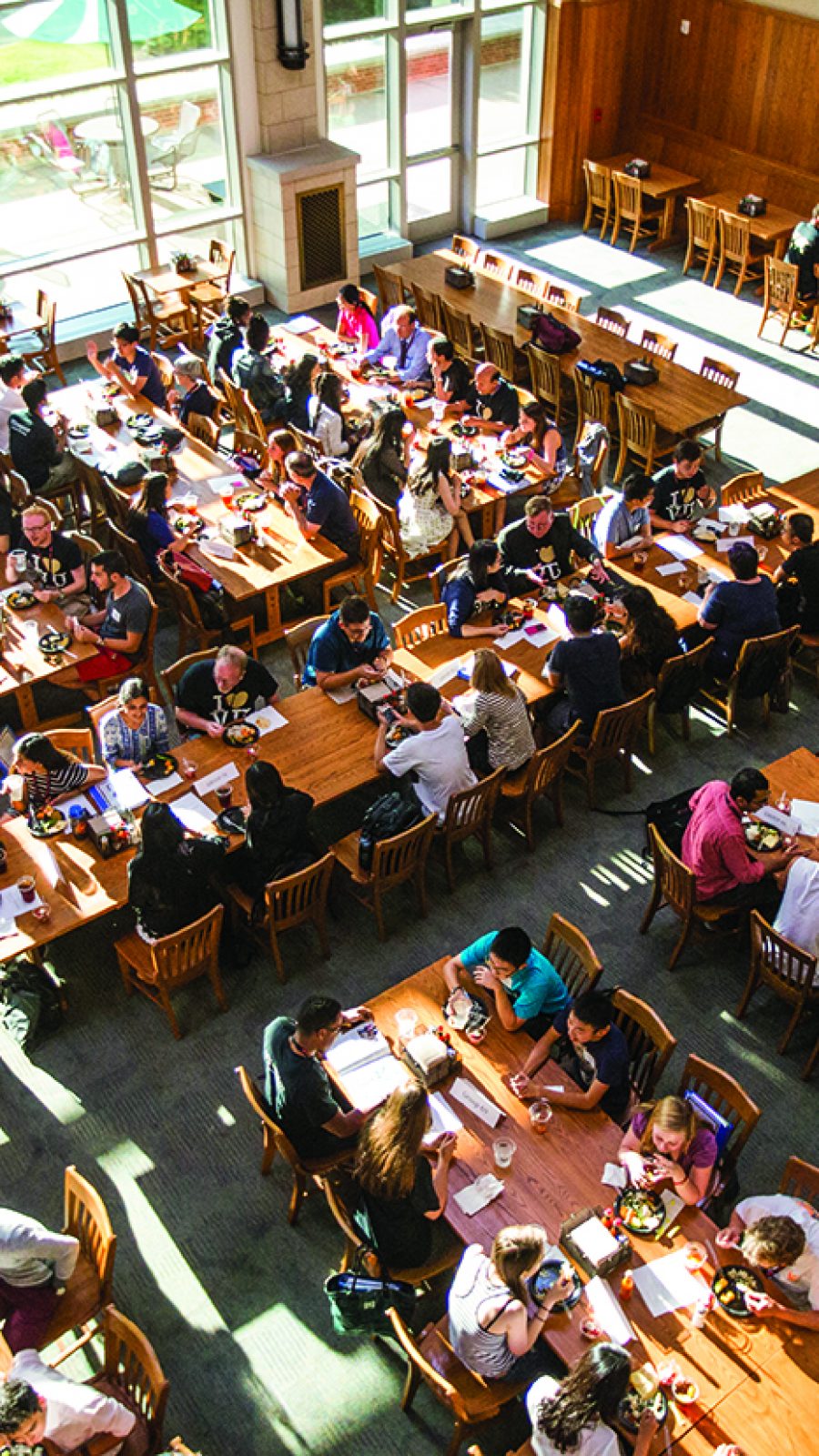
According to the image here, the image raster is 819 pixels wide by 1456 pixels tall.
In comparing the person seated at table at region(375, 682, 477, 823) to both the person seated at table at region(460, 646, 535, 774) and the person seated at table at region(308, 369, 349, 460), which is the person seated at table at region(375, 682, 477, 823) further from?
the person seated at table at region(308, 369, 349, 460)

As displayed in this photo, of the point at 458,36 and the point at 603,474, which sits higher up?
the point at 458,36

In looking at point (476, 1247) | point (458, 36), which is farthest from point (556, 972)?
point (458, 36)

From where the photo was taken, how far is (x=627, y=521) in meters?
9.52

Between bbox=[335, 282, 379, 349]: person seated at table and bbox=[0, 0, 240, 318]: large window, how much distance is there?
107 inches

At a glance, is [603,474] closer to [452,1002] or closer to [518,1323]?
[452,1002]

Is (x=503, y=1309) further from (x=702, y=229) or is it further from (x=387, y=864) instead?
(x=702, y=229)

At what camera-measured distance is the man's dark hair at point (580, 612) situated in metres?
8.05

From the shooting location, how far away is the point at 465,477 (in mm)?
10375

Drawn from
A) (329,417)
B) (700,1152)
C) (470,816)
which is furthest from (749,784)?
(329,417)

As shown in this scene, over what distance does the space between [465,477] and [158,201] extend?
20.1 ft

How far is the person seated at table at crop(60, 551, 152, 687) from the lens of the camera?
853 cm

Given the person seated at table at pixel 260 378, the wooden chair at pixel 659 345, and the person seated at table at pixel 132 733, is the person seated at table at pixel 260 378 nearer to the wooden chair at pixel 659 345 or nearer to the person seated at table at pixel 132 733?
the wooden chair at pixel 659 345

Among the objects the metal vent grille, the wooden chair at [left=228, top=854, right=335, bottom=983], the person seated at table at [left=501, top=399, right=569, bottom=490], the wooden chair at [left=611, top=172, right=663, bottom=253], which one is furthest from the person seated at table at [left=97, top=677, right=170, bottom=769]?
the wooden chair at [left=611, top=172, right=663, bottom=253]

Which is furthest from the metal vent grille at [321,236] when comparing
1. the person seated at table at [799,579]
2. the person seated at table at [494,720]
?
the person seated at table at [494,720]
